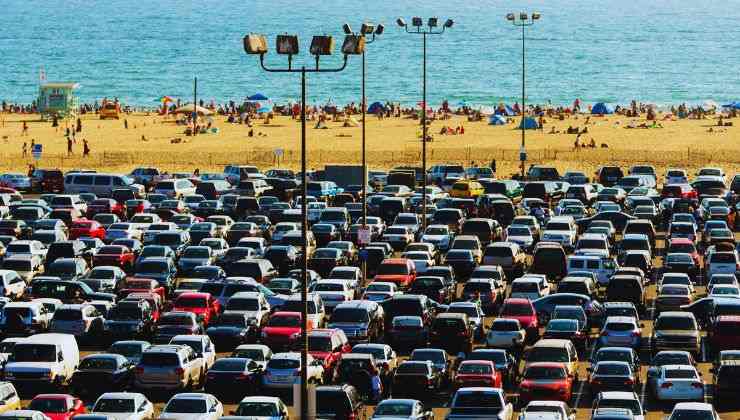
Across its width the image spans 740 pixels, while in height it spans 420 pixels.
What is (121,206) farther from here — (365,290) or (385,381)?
(385,381)

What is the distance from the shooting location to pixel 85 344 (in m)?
45.2

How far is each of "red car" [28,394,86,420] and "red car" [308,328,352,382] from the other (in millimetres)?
6808

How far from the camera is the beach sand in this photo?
9206 cm

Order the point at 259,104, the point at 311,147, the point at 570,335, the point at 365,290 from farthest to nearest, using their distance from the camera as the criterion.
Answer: the point at 259,104, the point at 311,147, the point at 365,290, the point at 570,335

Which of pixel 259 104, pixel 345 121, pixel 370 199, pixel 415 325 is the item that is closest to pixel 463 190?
pixel 370 199

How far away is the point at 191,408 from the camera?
3406cm

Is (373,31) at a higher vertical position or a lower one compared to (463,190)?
higher

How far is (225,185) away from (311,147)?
2216 cm

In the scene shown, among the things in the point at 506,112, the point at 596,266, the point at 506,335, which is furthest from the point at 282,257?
the point at 506,112

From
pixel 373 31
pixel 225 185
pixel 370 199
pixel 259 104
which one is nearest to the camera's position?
pixel 373 31

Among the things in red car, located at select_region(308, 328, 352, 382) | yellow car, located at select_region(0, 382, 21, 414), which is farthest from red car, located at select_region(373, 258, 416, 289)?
yellow car, located at select_region(0, 382, 21, 414)

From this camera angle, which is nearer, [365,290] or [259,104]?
[365,290]

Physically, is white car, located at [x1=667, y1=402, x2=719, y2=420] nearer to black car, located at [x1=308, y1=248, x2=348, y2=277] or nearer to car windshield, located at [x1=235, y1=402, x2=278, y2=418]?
car windshield, located at [x1=235, y1=402, x2=278, y2=418]

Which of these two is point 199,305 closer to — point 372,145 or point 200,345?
point 200,345
